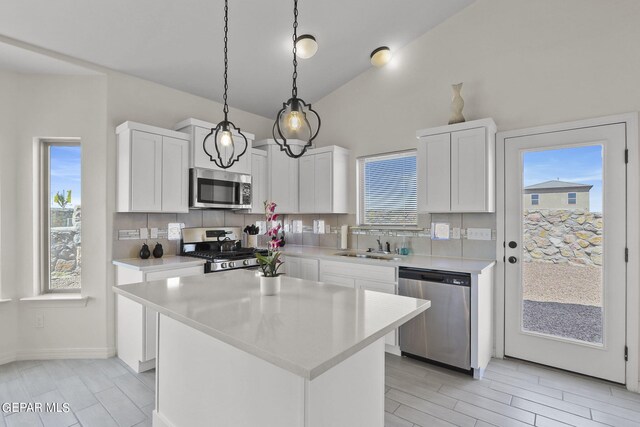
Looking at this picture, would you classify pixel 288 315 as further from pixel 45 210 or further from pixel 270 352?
pixel 45 210

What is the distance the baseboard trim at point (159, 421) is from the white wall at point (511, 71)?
3417mm

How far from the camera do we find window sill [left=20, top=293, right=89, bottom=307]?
3119 millimetres

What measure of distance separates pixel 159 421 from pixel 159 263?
1422 mm

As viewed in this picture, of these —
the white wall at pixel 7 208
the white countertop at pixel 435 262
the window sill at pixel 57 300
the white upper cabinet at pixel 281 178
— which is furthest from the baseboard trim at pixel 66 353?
the white upper cabinet at pixel 281 178

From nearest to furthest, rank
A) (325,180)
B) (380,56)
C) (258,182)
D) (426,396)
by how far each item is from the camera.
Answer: (426,396)
(380,56)
(325,180)
(258,182)

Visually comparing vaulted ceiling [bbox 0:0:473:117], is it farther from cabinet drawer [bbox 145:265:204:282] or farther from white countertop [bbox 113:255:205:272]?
cabinet drawer [bbox 145:265:204:282]

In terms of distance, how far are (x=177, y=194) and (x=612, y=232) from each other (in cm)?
407

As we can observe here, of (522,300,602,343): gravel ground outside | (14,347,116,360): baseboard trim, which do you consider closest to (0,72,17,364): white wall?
(14,347,116,360): baseboard trim

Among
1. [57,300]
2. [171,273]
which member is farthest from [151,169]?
[57,300]

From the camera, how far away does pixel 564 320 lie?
114 inches

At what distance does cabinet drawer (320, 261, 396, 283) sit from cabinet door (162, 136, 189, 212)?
5.61 feet

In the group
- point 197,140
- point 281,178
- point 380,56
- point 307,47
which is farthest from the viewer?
point 281,178

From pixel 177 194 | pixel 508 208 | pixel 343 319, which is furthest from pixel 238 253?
pixel 508 208

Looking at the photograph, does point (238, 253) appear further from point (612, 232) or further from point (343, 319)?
point (612, 232)
